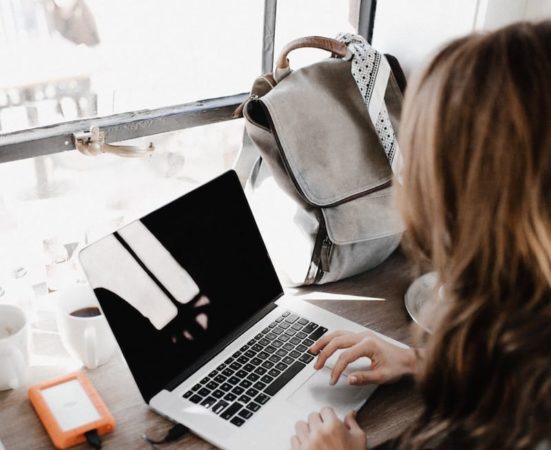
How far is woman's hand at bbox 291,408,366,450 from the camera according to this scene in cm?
82

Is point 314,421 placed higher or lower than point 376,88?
lower

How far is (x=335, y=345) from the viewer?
3.21 feet

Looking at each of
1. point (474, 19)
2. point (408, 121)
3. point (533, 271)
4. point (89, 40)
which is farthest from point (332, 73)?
point (533, 271)

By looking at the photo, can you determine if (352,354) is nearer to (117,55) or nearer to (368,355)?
(368,355)

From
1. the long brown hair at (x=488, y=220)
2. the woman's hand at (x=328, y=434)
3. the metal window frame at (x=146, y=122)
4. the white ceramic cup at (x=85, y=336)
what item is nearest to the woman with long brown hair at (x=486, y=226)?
the long brown hair at (x=488, y=220)

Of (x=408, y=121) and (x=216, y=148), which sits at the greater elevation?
(x=408, y=121)

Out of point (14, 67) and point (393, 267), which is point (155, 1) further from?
point (393, 267)

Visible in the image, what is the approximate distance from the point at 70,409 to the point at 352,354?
0.41 m

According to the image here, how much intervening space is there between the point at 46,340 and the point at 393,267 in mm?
660

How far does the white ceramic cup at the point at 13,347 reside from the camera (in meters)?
0.92

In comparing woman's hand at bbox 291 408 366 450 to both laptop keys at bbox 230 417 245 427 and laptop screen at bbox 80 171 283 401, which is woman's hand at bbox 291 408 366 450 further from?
laptop screen at bbox 80 171 283 401

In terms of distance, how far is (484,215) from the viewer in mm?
656

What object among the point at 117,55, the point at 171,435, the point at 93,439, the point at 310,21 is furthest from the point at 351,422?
the point at 310,21

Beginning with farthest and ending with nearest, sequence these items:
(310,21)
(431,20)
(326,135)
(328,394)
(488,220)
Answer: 1. (310,21)
2. (431,20)
3. (326,135)
4. (328,394)
5. (488,220)
